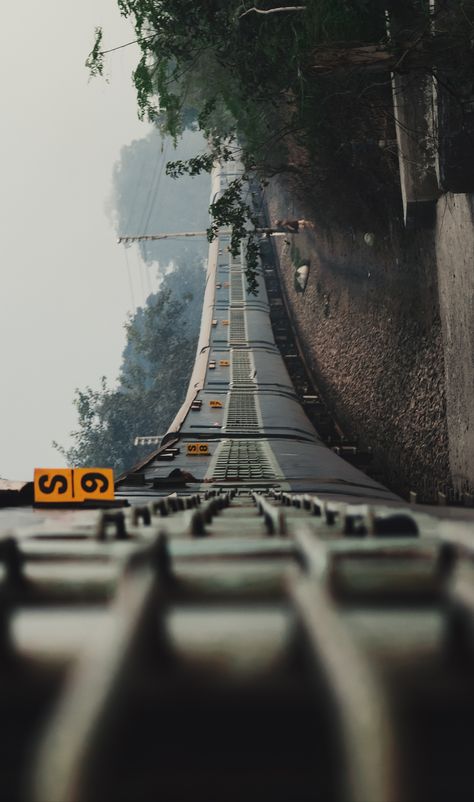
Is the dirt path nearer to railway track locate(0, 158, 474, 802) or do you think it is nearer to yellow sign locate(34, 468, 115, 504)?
yellow sign locate(34, 468, 115, 504)

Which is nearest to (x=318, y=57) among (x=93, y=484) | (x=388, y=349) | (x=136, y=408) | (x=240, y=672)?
(x=93, y=484)

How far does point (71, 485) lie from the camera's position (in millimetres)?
4586

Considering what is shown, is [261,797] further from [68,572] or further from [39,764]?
[68,572]

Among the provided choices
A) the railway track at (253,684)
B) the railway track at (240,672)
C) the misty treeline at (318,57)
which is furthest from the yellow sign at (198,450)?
the railway track at (253,684)

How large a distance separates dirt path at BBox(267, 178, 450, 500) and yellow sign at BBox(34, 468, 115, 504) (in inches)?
273

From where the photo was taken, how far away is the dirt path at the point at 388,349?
10.7 metres

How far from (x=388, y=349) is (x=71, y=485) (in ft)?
Answer: 32.8

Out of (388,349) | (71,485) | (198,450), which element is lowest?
(198,450)

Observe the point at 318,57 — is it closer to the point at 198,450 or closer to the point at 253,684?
the point at 198,450

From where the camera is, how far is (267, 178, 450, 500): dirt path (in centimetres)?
1073

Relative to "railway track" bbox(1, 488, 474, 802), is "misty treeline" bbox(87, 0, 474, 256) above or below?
above

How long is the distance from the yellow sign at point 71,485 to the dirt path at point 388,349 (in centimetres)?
693

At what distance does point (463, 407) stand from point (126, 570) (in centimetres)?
848

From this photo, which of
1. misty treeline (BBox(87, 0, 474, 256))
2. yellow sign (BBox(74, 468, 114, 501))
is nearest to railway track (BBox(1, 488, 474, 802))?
yellow sign (BBox(74, 468, 114, 501))
